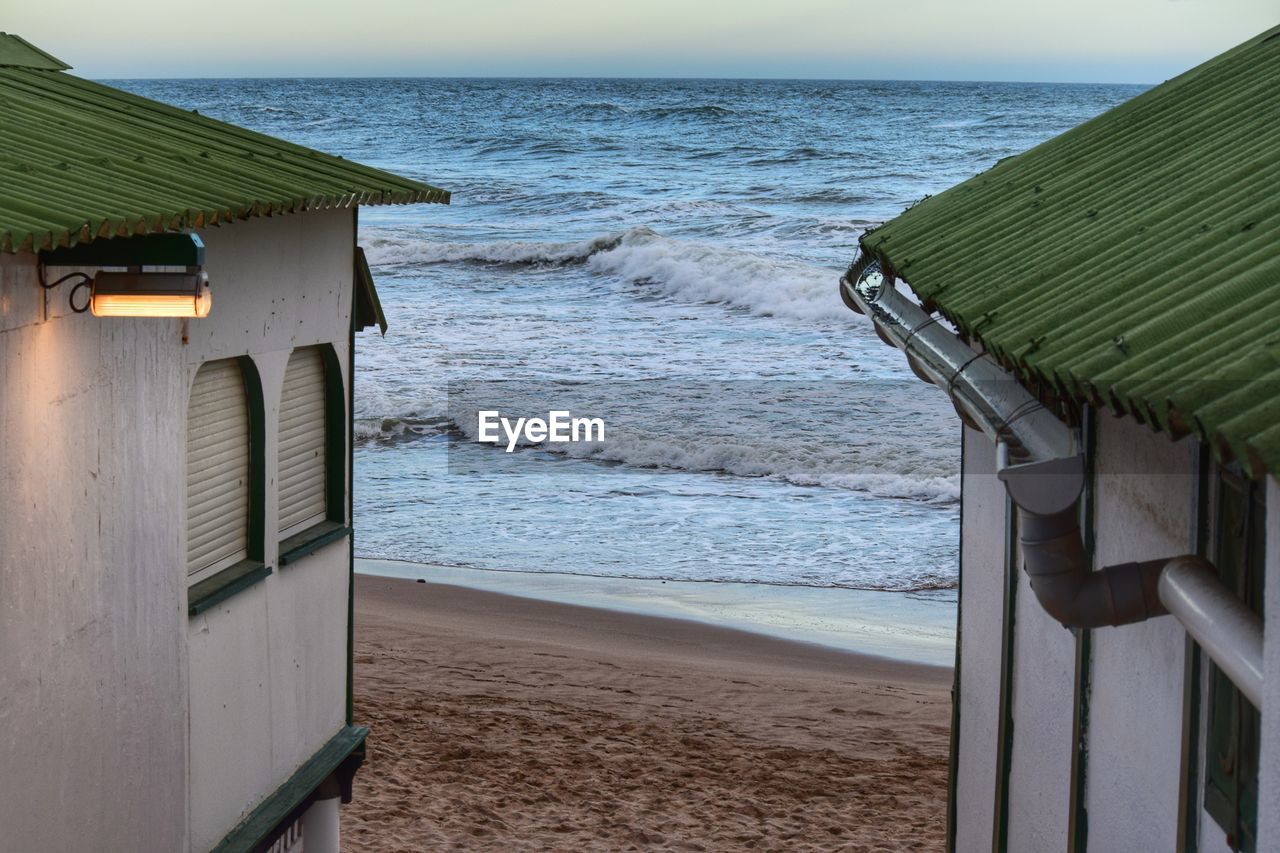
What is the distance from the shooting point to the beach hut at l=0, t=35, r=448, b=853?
17.7ft

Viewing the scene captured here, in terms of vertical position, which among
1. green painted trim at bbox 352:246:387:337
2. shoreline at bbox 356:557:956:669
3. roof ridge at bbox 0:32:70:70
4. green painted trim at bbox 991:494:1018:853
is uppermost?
roof ridge at bbox 0:32:70:70

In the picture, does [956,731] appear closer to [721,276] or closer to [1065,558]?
[1065,558]

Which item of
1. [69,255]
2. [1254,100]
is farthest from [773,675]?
[69,255]

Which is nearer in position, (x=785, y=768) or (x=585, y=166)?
(x=785, y=768)

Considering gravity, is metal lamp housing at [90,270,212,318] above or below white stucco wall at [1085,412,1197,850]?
above

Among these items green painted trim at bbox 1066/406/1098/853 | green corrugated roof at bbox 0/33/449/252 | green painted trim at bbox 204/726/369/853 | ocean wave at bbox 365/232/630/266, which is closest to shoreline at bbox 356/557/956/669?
green painted trim at bbox 204/726/369/853

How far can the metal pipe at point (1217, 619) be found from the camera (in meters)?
3.28

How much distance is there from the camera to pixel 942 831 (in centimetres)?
1012

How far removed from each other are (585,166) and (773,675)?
47655 mm

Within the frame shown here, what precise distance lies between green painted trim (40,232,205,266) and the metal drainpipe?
2.64 m

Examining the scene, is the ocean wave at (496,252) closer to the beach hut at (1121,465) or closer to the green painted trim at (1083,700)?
the beach hut at (1121,465)

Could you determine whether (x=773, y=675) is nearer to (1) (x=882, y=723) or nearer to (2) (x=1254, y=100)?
(1) (x=882, y=723)

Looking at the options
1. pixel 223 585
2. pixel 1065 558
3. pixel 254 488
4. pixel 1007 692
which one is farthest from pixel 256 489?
pixel 1065 558

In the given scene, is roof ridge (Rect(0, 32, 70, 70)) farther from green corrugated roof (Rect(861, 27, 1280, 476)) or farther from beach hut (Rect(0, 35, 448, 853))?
green corrugated roof (Rect(861, 27, 1280, 476))
